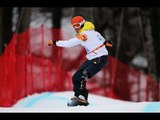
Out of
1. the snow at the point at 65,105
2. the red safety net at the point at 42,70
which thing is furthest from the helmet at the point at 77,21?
the red safety net at the point at 42,70

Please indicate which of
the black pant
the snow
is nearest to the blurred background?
the snow

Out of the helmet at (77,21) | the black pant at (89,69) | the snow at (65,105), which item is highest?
the helmet at (77,21)

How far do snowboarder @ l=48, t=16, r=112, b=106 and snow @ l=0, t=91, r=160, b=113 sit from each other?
14.8 inches

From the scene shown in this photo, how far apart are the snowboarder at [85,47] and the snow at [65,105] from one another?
377 mm

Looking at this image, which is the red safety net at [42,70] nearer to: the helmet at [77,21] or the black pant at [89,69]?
the black pant at [89,69]

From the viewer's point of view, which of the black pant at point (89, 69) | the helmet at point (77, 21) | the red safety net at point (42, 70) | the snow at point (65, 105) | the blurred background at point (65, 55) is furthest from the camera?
the blurred background at point (65, 55)

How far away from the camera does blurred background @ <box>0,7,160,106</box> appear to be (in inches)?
680

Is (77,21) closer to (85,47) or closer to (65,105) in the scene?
(85,47)

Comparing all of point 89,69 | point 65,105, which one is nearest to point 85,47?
point 89,69

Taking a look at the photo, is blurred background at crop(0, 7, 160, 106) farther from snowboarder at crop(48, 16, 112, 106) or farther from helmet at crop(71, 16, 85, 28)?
helmet at crop(71, 16, 85, 28)

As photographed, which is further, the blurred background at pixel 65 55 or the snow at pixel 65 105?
the blurred background at pixel 65 55

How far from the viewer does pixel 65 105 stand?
46.2ft

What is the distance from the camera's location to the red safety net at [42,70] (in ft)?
54.0

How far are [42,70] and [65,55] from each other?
7.46 feet
